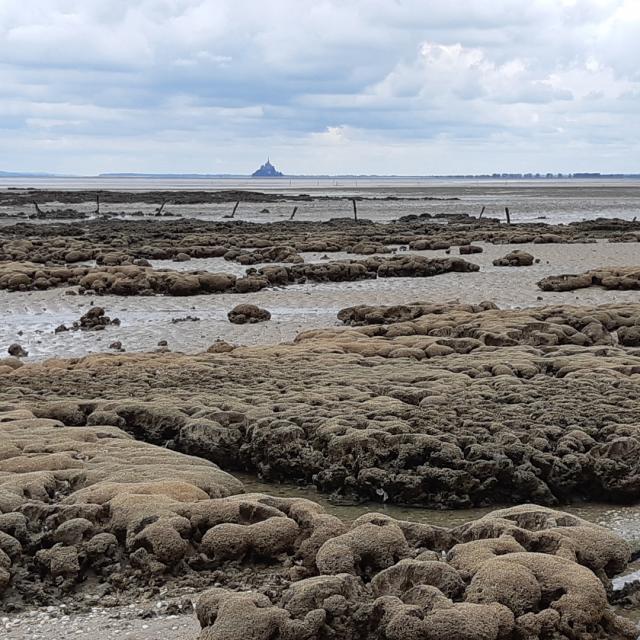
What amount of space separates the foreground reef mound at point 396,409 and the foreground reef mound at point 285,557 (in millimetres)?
1457

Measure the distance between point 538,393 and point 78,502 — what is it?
648 cm

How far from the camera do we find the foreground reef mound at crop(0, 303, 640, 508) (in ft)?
31.8

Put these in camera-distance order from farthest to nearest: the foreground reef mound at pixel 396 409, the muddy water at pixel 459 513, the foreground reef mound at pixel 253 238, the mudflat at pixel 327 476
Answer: the foreground reef mound at pixel 253 238 < the foreground reef mound at pixel 396 409 < the muddy water at pixel 459 513 < the mudflat at pixel 327 476

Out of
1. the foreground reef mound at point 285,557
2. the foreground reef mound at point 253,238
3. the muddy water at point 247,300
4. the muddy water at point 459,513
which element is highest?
the foreground reef mound at point 253,238

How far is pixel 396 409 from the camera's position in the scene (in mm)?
11242

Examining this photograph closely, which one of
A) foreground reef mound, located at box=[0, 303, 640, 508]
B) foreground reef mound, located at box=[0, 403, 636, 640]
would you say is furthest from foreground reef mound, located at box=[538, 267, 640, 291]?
foreground reef mound, located at box=[0, 403, 636, 640]

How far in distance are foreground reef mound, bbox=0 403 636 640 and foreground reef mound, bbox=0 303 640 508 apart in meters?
1.46

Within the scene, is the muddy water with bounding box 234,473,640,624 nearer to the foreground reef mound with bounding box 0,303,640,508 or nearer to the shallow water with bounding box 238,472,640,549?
the shallow water with bounding box 238,472,640,549

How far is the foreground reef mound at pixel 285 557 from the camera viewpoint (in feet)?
19.9

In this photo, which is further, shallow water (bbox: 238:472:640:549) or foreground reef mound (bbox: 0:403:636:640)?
shallow water (bbox: 238:472:640:549)

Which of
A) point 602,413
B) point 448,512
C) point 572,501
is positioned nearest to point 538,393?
point 602,413

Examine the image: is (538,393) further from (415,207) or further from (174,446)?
(415,207)

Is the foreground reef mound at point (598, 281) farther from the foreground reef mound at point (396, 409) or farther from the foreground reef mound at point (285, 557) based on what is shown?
the foreground reef mound at point (285, 557)

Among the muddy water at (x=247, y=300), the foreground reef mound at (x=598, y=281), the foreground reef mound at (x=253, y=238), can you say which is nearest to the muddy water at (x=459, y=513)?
the muddy water at (x=247, y=300)
